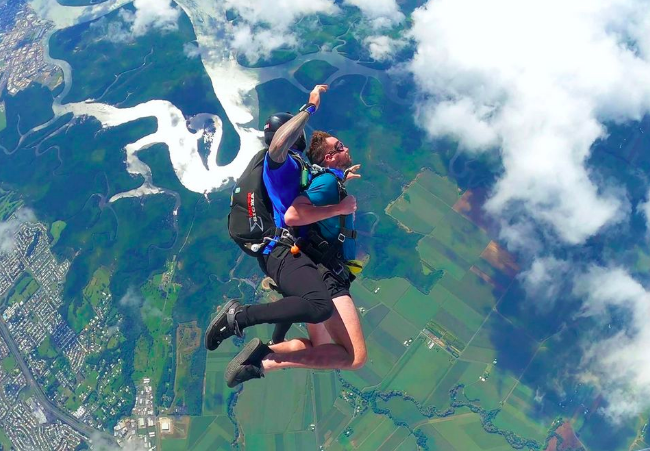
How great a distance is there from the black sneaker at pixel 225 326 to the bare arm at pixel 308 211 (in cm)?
188

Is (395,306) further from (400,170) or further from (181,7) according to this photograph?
(181,7)

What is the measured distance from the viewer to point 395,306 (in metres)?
49.1

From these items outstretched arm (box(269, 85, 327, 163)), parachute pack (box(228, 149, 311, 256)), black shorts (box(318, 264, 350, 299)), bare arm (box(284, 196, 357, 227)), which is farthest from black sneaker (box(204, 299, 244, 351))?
outstretched arm (box(269, 85, 327, 163))

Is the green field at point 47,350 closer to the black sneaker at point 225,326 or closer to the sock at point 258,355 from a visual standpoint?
the black sneaker at point 225,326

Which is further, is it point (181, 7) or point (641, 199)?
point (181, 7)

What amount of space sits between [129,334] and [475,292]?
39.5 m

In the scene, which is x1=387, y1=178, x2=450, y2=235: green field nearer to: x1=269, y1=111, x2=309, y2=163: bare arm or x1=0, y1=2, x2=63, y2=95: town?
x1=269, y1=111, x2=309, y2=163: bare arm

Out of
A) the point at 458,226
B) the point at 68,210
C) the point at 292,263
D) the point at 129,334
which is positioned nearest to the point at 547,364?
the point at 458,226

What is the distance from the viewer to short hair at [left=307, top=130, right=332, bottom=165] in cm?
746

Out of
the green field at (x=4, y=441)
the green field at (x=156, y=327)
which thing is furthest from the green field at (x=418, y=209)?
the green field at (x=4, y=441)

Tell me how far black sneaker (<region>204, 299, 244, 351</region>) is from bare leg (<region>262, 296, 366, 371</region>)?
0.89 meters

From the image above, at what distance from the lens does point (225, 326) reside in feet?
25.4

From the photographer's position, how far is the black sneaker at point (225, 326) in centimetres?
762

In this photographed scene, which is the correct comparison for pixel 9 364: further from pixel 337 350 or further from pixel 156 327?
pixel 337 350
